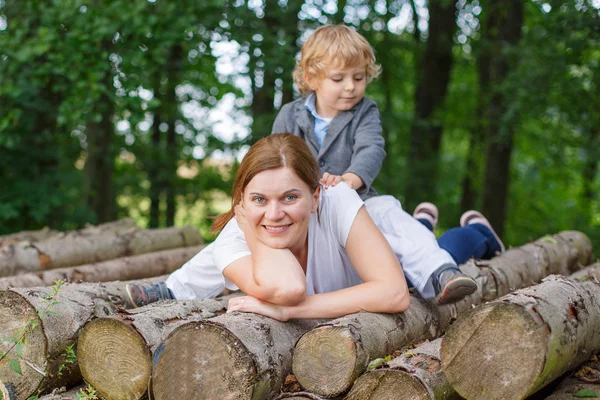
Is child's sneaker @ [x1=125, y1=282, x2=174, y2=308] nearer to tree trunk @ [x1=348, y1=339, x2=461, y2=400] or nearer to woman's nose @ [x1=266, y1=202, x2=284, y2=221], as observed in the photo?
woman's nose @ [x1=266, y1=202, x2=284, y2=221]

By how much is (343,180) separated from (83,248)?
271 cm

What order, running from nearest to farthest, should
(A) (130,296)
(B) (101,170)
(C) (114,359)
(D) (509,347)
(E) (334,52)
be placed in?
(D) (509,347) < (C) (114,359) < (A) (130,296) < (E) (334,52) < (B) (101,170)

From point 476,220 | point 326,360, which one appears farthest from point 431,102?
point 326,360

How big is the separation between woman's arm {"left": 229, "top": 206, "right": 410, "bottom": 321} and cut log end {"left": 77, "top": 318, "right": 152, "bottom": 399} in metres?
0.42

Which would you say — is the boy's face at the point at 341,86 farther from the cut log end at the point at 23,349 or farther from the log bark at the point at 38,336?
the cut log end at the point at 23,349

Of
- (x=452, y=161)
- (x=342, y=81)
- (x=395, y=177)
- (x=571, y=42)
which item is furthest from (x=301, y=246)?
(x=452, y=161)

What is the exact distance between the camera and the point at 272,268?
8.73 feet

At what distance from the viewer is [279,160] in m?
2.73

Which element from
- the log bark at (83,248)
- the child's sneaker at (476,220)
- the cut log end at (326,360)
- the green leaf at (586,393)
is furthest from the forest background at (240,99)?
the green leaf at (586,393)

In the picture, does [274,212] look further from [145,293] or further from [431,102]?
[431,102]

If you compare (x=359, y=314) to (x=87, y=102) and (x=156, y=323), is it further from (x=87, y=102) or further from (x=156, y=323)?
(x=87, y=102)

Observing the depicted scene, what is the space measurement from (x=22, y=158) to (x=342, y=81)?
17.2 feet

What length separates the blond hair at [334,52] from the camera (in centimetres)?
361

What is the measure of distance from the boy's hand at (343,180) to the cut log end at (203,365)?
3.72 ft
